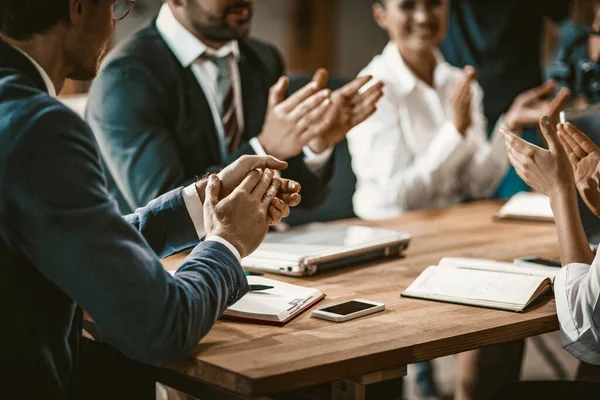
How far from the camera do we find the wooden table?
3.77ft

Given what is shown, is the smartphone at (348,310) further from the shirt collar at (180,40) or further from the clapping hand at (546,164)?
the shirt collar at (180,40)

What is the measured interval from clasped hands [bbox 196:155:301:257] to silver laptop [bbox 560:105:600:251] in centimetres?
76

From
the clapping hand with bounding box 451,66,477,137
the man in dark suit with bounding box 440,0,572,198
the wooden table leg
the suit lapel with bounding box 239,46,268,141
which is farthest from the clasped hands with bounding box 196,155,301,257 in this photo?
the man in dark suit with bounding box 440,0,572,198

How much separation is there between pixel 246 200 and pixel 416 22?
5.51 feet

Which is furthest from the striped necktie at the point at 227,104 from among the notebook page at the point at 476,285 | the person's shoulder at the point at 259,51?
the notebook page at the point at 476,285

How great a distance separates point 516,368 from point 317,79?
3.23ft

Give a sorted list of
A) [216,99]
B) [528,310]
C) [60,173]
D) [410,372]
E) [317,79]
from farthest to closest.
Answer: [410,372]
[216,99]
[317,79]
[528,310]
[60,173]

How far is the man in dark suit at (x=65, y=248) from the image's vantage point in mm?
1073

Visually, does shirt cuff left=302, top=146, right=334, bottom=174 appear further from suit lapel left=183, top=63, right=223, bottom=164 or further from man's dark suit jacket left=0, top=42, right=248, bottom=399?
man's dark suit jacket left=0, top=42, right=248, bottom=399

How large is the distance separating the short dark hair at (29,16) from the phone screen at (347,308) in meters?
0.64

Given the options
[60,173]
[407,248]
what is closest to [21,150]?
[60,173]

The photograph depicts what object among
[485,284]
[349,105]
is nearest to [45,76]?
[485,284]

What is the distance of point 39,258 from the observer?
109 centimetres

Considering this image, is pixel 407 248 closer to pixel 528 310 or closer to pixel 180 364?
pixel 528 310
